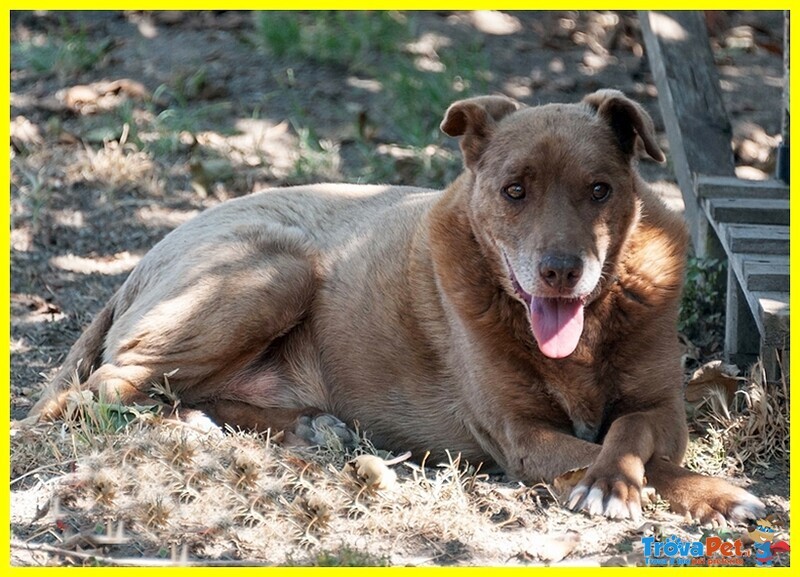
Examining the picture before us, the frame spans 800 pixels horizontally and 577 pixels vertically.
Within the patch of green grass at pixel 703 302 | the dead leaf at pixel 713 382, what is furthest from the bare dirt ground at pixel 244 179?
the dead leaf at pixel 713 382

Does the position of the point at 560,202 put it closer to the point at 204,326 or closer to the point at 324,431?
the point at 324,431

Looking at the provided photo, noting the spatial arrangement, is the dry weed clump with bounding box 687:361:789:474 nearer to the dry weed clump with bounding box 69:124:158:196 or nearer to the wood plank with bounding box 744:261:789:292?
the wood plank with bounding box 744:261:789:292

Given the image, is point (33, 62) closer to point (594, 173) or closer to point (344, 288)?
point (344, 288)

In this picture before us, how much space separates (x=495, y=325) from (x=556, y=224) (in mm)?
584

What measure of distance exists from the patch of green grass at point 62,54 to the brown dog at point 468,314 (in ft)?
13.2

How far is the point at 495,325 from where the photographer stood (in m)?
4.84

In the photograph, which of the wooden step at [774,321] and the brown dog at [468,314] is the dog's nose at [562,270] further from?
the wooden step at [774,321]

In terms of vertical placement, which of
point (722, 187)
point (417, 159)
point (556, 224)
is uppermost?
point (556, 224)

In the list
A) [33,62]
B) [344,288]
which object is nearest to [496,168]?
[344,288]

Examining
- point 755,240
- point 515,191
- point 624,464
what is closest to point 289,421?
point 515,191

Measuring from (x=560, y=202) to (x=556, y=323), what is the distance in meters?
0.47

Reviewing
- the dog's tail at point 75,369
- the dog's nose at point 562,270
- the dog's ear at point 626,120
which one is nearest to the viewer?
the dog's nose at point 562,270

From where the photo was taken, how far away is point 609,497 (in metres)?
4.20

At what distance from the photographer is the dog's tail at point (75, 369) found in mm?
5184
